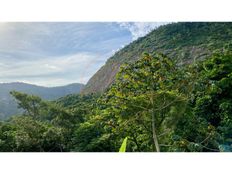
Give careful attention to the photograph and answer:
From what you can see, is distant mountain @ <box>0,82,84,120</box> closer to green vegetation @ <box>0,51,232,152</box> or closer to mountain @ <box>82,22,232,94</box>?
green vegetation @ <box>0,51,232,152</box>

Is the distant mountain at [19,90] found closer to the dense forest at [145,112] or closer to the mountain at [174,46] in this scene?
the dense forest at [145,112]

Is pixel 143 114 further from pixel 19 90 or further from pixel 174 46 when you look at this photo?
pixel 19 90

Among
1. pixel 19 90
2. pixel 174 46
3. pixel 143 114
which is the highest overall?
pixel 174 46

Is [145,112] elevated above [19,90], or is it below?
below

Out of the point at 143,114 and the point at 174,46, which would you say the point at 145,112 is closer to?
the point at 143,114

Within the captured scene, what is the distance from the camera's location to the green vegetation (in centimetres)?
415

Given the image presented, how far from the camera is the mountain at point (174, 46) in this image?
13.9 feet

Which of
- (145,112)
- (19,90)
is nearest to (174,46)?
(145,112)

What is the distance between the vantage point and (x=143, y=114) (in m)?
4.20

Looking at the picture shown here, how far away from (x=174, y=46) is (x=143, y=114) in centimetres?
79

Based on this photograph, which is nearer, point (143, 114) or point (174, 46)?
point (143, 114)

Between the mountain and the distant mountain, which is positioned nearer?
the distant mountain

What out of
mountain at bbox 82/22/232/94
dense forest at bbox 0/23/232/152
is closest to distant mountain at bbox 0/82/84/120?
dense forest at bbox 0/23/232/152
